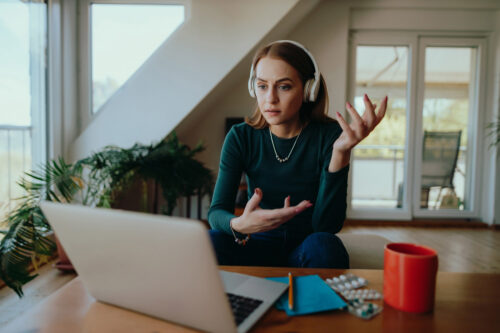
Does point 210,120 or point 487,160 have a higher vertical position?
point 210,120

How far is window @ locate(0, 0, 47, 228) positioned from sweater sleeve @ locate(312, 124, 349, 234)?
208 cm

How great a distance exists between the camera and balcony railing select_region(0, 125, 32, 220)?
232cm

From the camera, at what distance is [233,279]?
0.74 metres

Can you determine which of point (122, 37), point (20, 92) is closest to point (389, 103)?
point (122, 37)

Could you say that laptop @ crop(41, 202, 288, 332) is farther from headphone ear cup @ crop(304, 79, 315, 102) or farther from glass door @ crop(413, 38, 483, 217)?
glass door @ crop(413, 38, 483, 217)

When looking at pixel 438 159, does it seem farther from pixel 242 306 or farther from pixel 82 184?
pixel 242 306

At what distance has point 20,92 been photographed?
2.52 meters

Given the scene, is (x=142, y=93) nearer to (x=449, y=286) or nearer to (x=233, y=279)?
(x=233, y=279)

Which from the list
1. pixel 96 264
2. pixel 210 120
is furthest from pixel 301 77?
pixel 210 120

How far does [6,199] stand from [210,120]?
2.17 meters

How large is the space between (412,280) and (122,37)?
350cm

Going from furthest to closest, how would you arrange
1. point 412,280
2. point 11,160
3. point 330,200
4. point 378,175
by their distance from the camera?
1. point 378,175
2. point 11,160
3. point 330,200
4. point 412,280

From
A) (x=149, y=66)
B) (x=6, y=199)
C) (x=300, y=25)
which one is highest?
(x=300, y=25)

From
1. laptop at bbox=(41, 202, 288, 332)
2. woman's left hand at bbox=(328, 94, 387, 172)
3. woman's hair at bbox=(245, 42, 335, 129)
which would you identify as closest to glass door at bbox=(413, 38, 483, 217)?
woman's hair at bbox=(245, 42, 335, 129)
